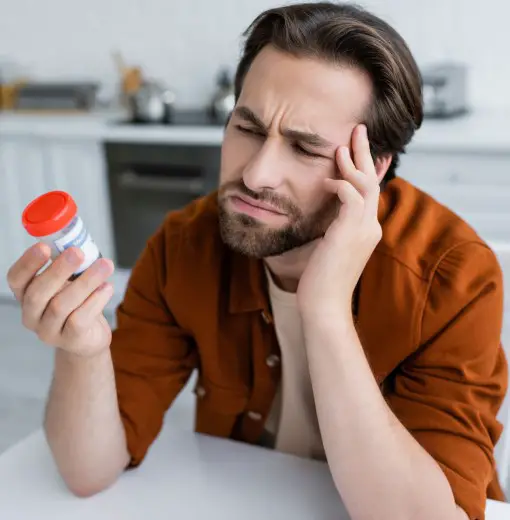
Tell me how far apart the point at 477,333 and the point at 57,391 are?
612 mm

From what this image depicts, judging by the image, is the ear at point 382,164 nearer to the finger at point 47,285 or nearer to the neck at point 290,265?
the neck at point 290,265

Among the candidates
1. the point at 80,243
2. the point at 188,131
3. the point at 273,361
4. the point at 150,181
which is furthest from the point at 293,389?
the point at 150,181

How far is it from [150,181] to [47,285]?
2.15 meters

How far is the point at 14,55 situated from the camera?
3.67 m

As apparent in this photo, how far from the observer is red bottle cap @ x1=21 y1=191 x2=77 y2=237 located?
76 centimetres

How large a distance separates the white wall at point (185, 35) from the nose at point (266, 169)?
2.09 meters

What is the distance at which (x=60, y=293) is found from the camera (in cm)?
83

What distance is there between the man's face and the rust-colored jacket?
12 cm

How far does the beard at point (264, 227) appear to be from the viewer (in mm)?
1030

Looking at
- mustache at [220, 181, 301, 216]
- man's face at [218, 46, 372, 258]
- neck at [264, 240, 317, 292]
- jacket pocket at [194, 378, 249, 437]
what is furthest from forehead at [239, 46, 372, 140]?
jacket pocket at [194, 378, 249, 437]

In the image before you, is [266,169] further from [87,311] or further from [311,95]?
[87,311]

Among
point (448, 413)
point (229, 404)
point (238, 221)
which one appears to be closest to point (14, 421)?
point (229, 404)

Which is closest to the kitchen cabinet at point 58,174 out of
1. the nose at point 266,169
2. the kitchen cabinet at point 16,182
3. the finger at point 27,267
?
the kitchen cabinet at point 16,182

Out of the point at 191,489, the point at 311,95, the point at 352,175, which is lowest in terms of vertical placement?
the point at 191,489
